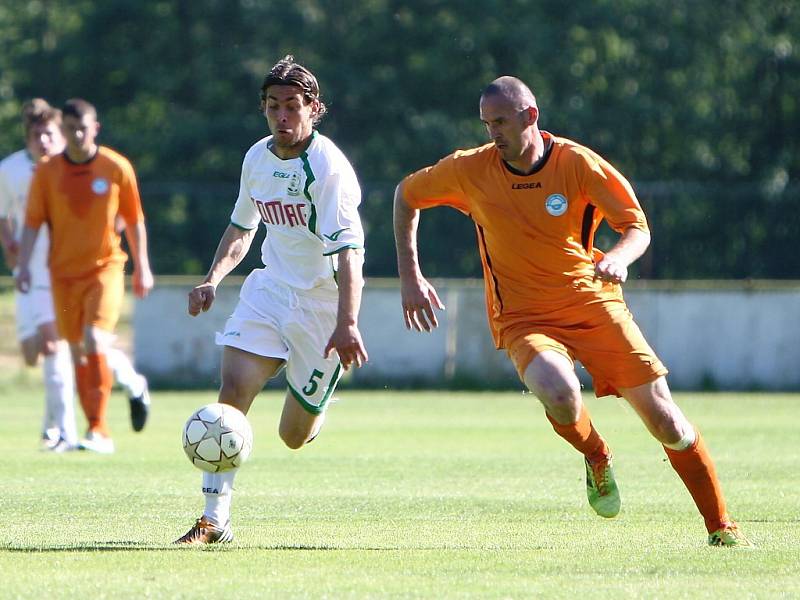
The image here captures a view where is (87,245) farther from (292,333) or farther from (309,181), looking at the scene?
(309,181)

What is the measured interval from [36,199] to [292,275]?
5.00m

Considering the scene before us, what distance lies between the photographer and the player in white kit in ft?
24.1

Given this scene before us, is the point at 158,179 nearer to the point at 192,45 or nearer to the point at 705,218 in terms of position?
the point at 192,45

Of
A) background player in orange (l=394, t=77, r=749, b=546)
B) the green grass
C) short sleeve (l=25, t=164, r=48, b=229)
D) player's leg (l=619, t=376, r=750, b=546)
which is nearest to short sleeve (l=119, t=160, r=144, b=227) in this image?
short sleeve (l=25, t=164, r=48, b=229)

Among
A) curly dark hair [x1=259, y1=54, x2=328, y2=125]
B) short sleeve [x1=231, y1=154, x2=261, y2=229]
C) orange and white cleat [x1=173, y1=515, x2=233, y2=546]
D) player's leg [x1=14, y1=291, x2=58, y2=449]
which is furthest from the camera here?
player's leg [x1=14, y1=291, x2=58, y2=449]

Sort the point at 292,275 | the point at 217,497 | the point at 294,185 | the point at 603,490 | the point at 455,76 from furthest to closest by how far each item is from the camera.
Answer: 1. the point at 455,76
2. the point at 292,275
3. the point at 603,490
4. the point at 294,185
5. the point at 217,497

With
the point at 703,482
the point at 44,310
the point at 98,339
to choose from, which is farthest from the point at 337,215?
the point at 44,310

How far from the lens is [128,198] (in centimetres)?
1234

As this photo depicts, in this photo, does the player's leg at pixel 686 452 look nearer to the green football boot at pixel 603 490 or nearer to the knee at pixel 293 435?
the green football boot at pixel 603 490

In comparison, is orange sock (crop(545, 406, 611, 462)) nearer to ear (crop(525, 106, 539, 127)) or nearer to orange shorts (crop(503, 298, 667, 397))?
orange shorts (crop(503, 298, 667, 397))

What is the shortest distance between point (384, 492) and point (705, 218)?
1441cm

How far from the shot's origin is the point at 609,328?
7418 mm

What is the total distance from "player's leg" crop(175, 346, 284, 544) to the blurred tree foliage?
23.9 m

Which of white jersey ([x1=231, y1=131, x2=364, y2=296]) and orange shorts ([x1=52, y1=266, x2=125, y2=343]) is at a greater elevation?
white jersey ([x1=231, y1=131, x2=364, y2=296])
